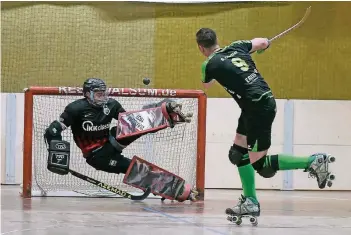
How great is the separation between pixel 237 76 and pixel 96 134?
7.61ft

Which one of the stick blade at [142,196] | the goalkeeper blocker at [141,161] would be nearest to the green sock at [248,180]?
the goalkeeper blocker at [141,161]

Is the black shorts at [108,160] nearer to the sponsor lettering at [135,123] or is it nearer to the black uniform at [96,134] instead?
the black uniform at [96,134]

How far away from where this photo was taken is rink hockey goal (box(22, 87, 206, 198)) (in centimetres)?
713

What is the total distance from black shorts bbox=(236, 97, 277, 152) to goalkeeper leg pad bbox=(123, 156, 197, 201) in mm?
1993

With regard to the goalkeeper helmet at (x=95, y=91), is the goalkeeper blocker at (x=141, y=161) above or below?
below

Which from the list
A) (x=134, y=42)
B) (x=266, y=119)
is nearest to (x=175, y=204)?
(x=266, y=119)

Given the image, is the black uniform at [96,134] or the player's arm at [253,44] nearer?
the player's arm at [253,44]

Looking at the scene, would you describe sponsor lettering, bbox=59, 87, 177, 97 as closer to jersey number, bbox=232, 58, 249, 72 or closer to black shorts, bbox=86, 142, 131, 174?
black shorts, bbox=86, 142, 131, 174

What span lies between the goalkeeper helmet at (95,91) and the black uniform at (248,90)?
1909 mm

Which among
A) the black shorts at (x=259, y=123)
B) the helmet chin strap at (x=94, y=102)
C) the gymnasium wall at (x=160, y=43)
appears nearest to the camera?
the black shorts at (x=259, y=123)

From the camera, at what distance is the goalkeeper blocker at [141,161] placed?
6621 millimetres

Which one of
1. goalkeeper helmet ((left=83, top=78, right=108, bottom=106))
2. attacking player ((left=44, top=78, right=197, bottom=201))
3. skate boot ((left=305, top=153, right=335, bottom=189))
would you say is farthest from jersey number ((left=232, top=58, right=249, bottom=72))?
goalkeeper helmet ((left=83, top=78, right=108, bottom=106))

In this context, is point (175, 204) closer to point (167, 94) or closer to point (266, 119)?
point (167, 94)

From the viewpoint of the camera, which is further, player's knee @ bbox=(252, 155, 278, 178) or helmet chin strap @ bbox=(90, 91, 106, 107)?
helmet chin strap @ bbox=(90, 91, 106, 107)
